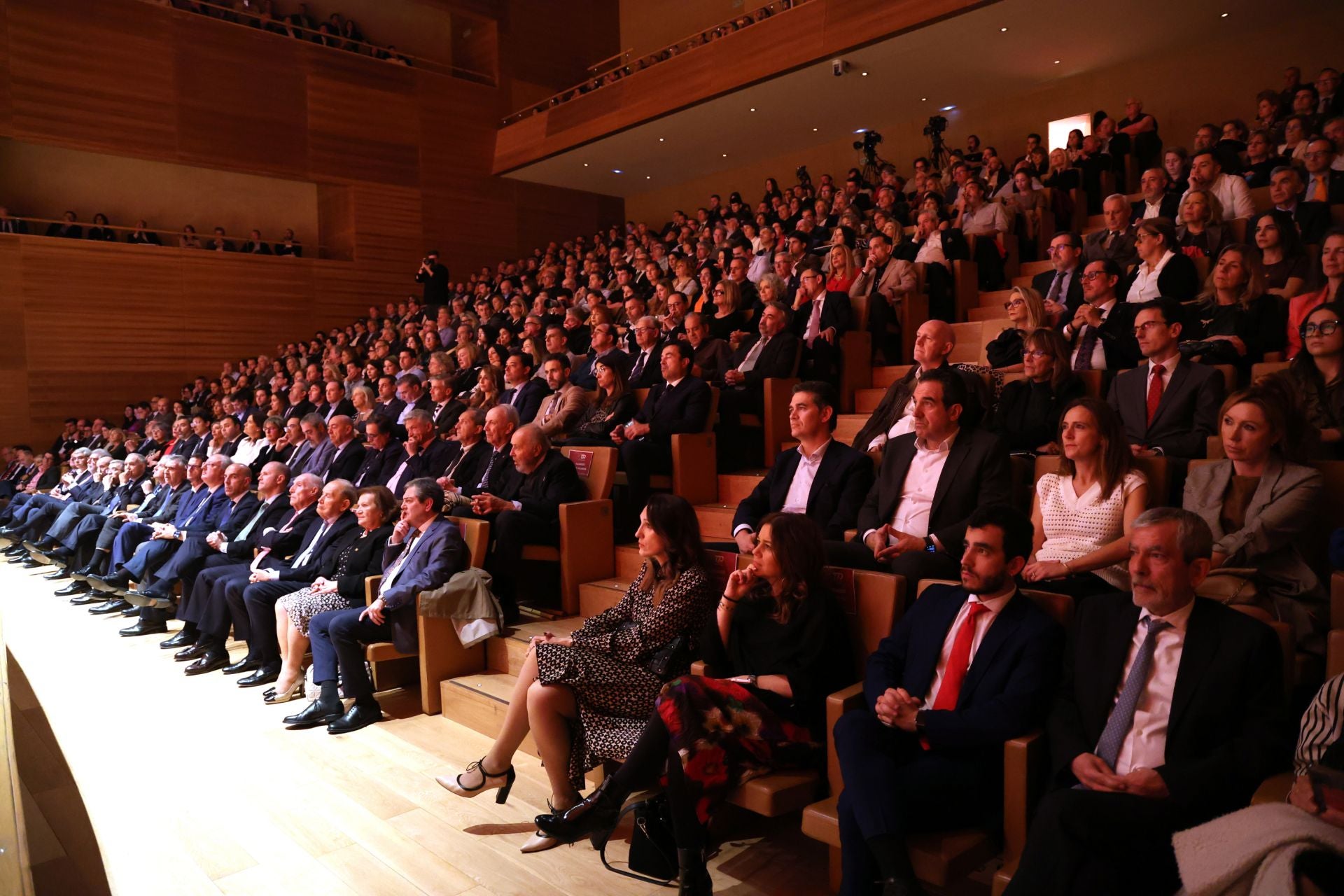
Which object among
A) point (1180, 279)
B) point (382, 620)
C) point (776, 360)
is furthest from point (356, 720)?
point (1180, 279)

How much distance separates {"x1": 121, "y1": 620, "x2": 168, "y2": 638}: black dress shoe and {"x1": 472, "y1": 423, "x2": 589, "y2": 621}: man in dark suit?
1974 millimetres

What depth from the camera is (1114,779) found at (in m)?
1.33

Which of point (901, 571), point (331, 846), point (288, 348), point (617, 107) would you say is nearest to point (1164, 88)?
point (617, 107)

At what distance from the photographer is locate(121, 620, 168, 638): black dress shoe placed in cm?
403

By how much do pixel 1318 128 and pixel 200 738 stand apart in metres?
5.33

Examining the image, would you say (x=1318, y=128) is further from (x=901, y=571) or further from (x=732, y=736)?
(x=732, y=736)

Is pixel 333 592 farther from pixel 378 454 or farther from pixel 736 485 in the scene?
pixel 736 485

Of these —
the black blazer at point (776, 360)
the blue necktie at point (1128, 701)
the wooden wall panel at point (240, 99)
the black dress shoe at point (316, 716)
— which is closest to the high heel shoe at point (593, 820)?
the blue necktie at point (1128, 701)

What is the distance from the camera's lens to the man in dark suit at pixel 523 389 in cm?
419

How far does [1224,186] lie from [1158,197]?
26 centimetres

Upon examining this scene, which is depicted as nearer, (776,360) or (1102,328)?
(1102,328)

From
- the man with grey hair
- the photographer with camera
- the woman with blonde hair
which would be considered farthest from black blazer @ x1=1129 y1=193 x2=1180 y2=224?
the photographer with camera

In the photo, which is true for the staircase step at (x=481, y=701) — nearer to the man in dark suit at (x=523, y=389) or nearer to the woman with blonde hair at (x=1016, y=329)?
the man in dark suit at (x=523, y=389)

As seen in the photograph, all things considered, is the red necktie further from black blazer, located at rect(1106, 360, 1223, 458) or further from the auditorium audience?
the auditorium audience
